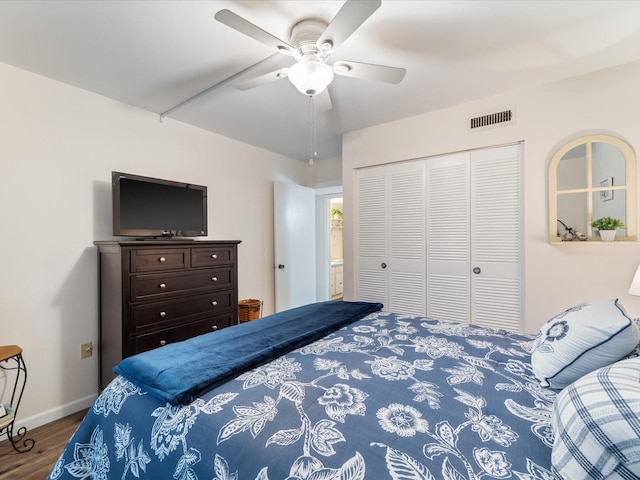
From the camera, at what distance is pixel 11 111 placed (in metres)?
2.04

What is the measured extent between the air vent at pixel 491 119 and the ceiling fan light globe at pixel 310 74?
66.4 inches

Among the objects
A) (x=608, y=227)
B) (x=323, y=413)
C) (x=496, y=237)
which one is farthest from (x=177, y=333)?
(x=608, y=227)

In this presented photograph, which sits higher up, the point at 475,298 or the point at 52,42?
the point at 52,42

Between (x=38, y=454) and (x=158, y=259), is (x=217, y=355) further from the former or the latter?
(x=38, y=454)

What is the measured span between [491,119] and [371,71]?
1494mm

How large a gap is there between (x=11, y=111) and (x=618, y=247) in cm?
439


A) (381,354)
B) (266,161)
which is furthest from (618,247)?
(266,161)

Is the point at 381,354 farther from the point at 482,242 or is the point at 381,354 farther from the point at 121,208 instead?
the point at 121,208

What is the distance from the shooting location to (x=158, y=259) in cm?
231

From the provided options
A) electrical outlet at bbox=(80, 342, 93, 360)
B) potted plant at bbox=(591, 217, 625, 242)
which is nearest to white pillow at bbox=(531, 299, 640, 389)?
potted plant at bbox=(591, 217, 625, 242)

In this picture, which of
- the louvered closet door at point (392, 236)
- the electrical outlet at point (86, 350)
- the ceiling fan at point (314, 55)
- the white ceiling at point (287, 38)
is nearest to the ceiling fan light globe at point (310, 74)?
the ceiling fan at point (314, 55)

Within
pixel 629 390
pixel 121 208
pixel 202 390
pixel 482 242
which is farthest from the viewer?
pixel 482 242

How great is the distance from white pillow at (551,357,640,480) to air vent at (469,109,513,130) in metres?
2.39

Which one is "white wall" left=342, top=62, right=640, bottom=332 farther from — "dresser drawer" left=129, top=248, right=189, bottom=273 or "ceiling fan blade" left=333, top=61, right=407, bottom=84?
"dresser drawer" left=129, top=248, right=189, bottom=273
